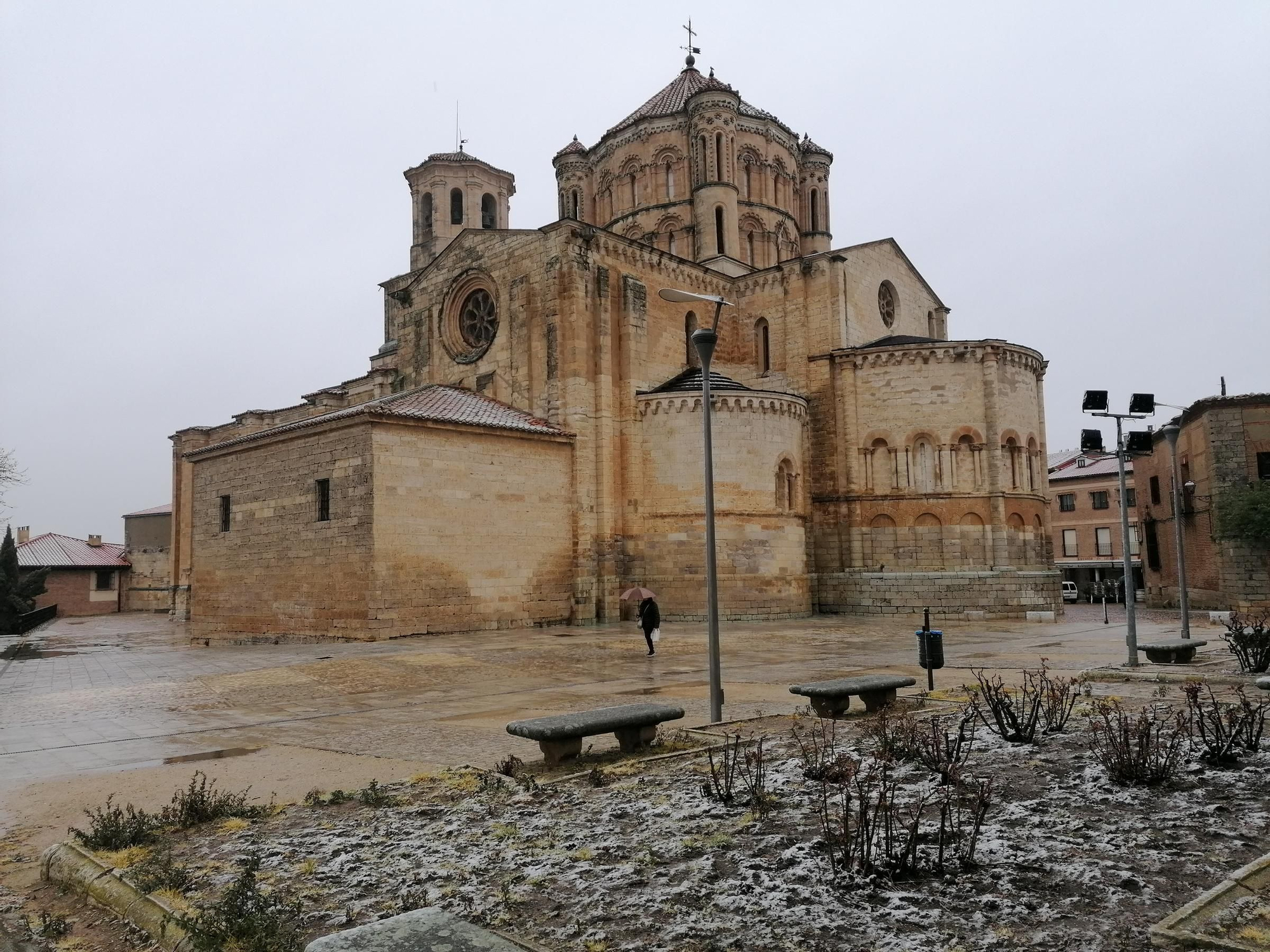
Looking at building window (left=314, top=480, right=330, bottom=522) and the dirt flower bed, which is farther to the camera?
building window (left=314, top=480, right=330, bottom=522)

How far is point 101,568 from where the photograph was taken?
55.5m

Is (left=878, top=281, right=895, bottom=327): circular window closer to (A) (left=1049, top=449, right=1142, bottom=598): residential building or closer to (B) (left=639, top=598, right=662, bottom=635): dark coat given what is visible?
(B) (left=639, top=598, right=662, bottom=635): dark coat

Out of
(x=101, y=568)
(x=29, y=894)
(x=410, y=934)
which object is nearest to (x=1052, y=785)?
(x=410, y=934)

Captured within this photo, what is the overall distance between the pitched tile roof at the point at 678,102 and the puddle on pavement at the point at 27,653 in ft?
86.5

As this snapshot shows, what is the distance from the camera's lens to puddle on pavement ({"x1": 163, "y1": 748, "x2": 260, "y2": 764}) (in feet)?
Answer: 25.7

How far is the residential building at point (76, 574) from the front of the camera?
53625 millimetres

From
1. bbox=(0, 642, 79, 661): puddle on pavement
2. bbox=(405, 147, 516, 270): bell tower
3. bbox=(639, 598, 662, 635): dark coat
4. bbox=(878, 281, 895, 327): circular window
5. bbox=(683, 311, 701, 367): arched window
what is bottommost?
bbox=(0, 642, 79, 661): puddle on pavement

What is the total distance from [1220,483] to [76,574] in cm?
5840

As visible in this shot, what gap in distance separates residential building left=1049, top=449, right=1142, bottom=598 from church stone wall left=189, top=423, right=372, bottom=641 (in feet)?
141

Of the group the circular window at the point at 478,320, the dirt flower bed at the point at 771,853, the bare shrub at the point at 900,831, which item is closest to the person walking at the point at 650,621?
the dirt flower bed at the point at 771,853

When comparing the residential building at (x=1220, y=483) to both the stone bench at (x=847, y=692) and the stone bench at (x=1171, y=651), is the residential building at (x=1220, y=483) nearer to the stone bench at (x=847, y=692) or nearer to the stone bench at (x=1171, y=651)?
the stone bench at (x=1171, y=651)

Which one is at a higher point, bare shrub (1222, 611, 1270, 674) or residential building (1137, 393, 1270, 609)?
residential building (1137, 393, 1270, 609)

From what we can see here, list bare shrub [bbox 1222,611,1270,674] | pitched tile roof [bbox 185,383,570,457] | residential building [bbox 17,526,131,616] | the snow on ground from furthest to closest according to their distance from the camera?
residential building [bbox 17,526,131,616], pitched tile roof [bbox 185,383,570,457], bare shrub [bbox 1222,611,1270,674], the snow on ground

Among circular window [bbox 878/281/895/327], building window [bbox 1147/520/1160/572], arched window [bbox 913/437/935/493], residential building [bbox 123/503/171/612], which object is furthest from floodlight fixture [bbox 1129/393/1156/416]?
residential building [bbox 123/503/171/612]
